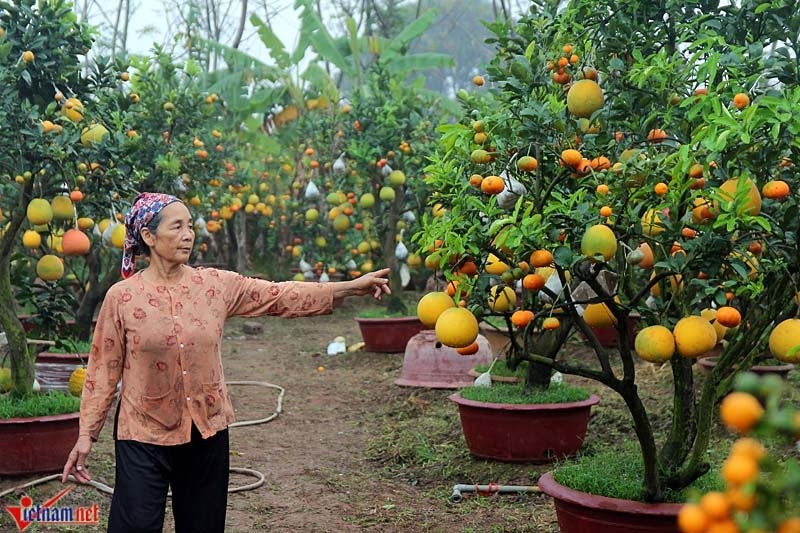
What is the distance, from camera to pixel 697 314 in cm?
329

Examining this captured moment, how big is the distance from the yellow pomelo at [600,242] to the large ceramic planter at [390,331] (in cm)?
676

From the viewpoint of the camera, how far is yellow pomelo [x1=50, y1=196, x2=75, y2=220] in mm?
5102

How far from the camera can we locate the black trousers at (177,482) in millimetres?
3008

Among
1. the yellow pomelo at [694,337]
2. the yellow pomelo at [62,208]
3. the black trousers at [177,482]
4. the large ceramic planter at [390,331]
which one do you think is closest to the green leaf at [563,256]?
the yellow pomelo at [694,337]

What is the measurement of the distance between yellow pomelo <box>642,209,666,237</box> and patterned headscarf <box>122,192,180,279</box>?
153 cm

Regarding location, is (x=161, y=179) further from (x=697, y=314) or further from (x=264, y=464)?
(x=697, y=314)

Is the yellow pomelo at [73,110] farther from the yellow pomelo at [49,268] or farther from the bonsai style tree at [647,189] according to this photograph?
the bonsai style tree at [647,189]

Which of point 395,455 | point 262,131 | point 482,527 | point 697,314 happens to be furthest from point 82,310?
point 262,131

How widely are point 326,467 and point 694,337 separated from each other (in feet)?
10.8

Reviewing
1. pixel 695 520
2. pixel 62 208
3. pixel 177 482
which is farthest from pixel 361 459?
pixel 695 520

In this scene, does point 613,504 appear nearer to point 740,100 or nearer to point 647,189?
point 647,189

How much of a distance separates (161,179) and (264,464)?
3640 mm

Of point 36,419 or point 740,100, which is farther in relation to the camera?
point 36,419

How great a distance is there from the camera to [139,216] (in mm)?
3215
